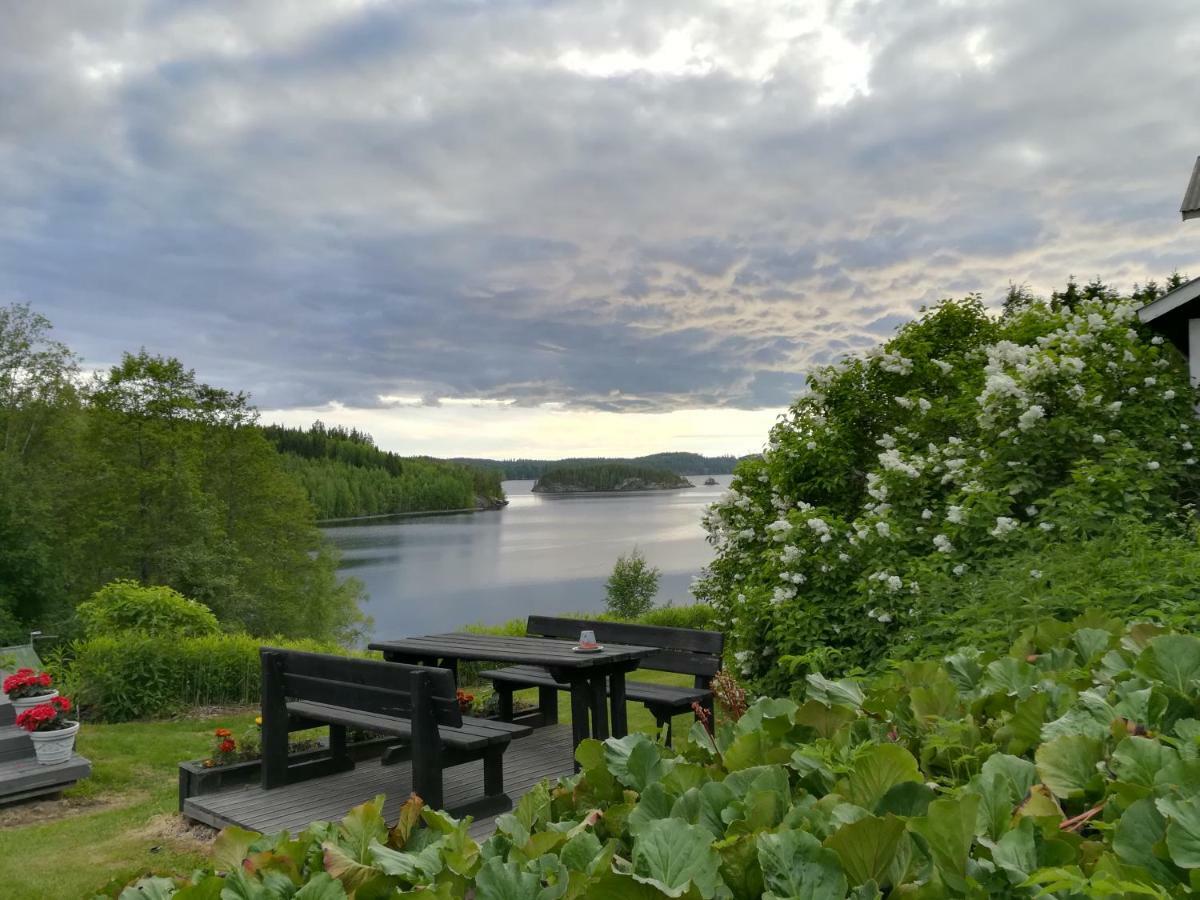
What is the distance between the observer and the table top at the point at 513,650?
5633 mm

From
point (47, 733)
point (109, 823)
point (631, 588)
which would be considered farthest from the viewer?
point (631, 588)

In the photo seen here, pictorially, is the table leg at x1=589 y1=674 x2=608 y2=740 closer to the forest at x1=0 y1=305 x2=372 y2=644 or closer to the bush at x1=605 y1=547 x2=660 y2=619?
the bush at x1=605 y1=547 x2=660 y2=619

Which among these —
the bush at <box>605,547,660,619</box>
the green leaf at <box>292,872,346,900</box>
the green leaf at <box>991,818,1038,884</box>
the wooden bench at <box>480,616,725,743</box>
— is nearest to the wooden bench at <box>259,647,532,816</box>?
the wooden bench at <box>480,616,725,743</box>

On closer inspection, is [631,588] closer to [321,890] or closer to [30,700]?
[30,700]

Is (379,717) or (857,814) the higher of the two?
(857,814)

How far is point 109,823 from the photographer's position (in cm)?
561

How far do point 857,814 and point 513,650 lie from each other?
5.35m

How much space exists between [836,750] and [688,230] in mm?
13544

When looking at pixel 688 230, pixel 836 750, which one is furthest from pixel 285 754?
pixel 688 230

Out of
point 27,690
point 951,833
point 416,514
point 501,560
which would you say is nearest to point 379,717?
point 27,690

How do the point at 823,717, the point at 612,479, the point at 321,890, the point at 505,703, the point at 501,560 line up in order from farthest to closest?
the point at 612,479
the point at 501,560
the point at 505,703
the point at 823,717
the point at 321,890

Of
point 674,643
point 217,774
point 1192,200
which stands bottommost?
point 217,774

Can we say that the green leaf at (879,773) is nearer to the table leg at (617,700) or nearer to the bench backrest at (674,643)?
the table leg at (617,700)

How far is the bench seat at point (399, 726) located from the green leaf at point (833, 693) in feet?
11.9
